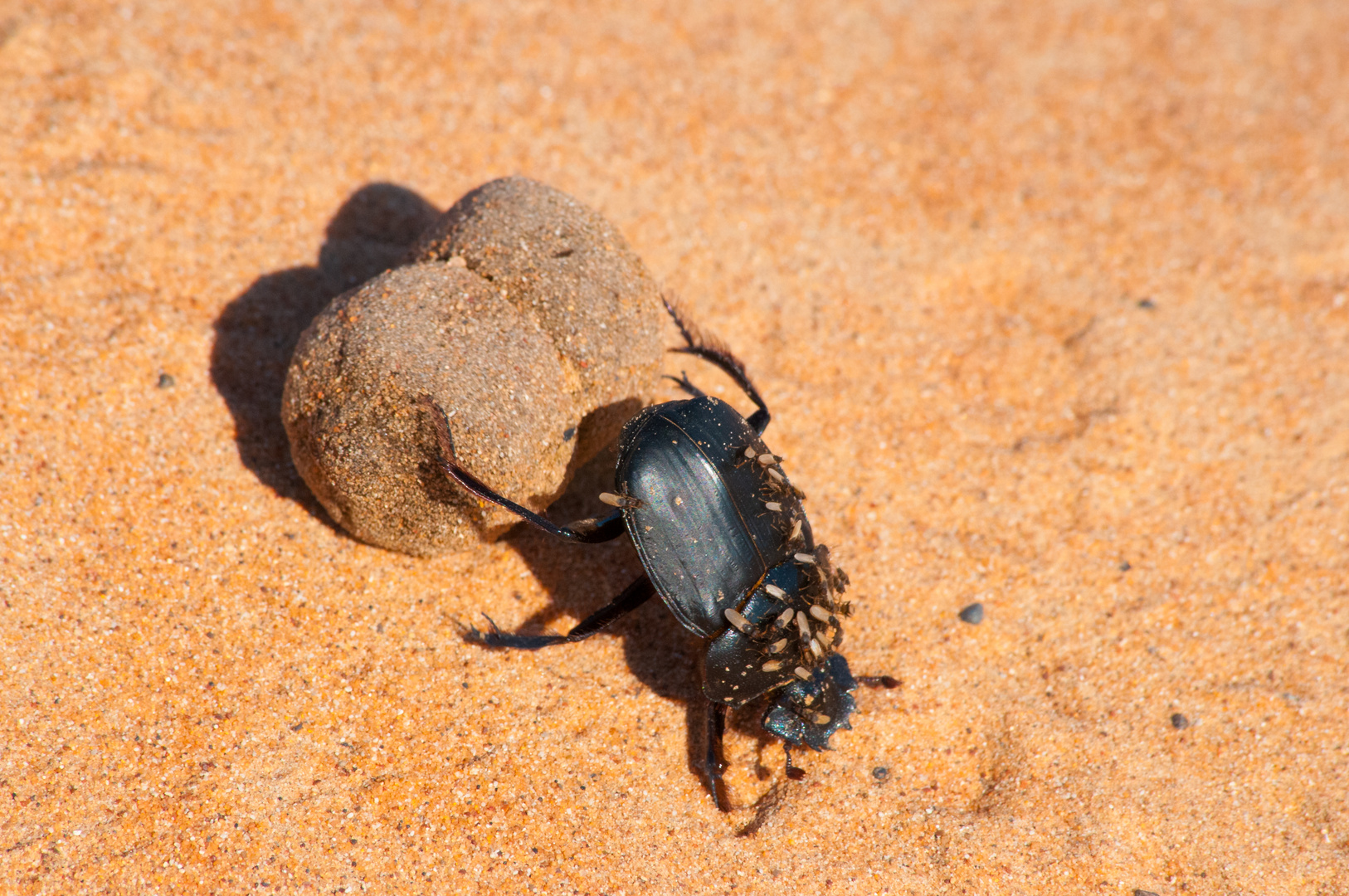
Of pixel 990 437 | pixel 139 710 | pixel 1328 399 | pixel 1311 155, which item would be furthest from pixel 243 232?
pixel 1311 155

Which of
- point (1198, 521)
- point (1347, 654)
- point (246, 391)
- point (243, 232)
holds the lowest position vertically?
point (1347, 654)

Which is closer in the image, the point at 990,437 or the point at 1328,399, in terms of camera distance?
the point at 990,437

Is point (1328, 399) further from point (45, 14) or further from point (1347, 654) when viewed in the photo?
point (45, 14)

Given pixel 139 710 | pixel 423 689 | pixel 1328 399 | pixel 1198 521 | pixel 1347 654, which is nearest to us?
pixel 139 710

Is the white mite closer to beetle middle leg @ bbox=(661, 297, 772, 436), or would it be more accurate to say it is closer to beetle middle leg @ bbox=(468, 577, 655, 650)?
beetle middle leg @ bbox=(468, 577, 655, 650)

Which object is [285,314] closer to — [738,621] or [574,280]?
[574,280]

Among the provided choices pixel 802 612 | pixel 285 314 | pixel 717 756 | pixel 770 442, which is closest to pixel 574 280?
pixel 770 442

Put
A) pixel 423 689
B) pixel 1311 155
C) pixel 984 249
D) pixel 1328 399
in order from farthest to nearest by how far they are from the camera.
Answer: pixel 1311 155
pixel 984 249
pixel 1328 399
pixel 423 689

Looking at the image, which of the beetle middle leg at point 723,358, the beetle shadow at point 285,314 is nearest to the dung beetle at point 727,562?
the beetle middle leg at point 723,358
